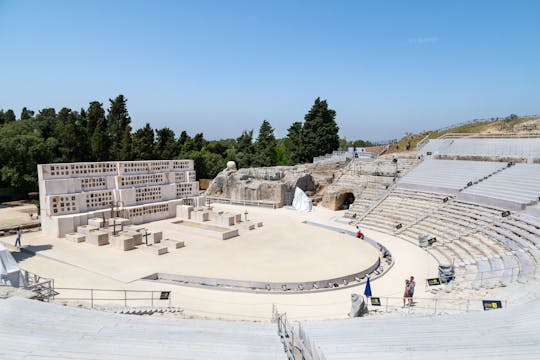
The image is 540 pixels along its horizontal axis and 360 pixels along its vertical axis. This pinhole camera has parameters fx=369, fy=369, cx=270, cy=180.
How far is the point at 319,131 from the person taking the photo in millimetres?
45312

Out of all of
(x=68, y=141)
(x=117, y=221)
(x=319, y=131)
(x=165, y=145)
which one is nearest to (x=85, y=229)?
(x=117, y=221)

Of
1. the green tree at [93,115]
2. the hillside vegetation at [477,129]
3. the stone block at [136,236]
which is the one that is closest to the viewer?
the stone block at [136,236]

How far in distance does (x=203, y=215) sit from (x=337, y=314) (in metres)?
16.5

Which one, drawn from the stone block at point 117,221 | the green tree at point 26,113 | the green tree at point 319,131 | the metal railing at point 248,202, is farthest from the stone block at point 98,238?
the green tree at point 26,113

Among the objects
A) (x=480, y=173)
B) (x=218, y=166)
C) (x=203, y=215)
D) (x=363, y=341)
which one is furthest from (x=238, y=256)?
(x=218, y=166)

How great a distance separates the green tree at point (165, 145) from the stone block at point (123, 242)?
27.3 metres

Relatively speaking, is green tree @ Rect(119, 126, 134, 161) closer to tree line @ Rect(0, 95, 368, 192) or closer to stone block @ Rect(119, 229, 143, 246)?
tree line @ Rect(0, 95, 368, 192)

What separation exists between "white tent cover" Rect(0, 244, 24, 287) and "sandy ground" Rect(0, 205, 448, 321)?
1.48m

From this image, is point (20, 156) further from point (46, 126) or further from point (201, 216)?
point (201, 216)

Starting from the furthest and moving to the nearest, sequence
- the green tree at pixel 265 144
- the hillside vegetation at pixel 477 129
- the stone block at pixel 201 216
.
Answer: the green tree at pixel 265 144
the hillside vegetation at pixel 477 129
the stone block at pixel 201 216

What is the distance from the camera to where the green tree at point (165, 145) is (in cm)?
4759

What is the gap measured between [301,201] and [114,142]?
26.9m

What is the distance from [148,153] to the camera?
45.9 meters

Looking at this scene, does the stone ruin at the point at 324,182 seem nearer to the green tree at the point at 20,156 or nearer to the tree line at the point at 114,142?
the tree line at the point at 114,142
